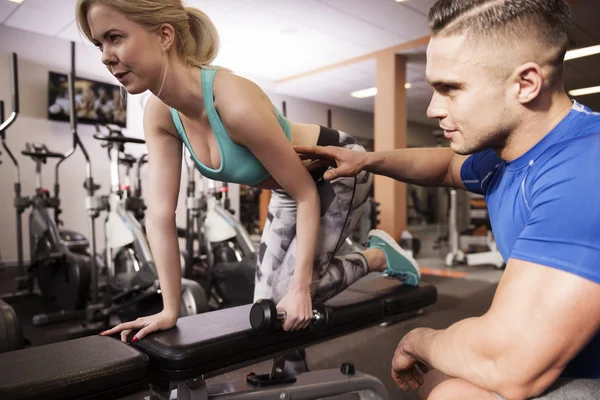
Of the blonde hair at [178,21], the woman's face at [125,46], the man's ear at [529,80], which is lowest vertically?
the man's ear at [529,80]

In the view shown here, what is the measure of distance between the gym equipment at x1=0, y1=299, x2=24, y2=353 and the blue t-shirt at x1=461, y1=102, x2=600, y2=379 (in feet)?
5.10

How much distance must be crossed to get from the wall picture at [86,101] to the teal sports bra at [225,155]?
11.8 ft

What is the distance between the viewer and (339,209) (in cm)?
141

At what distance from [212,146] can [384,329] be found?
5.87 ft

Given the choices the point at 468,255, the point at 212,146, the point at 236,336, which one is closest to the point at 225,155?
the point at 212,146

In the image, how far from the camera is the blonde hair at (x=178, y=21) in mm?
985

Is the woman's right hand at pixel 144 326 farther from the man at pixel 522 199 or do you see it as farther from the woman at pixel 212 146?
the man at pixel 522 199

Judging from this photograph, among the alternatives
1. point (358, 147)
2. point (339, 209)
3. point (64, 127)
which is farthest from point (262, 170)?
point (64, 127)

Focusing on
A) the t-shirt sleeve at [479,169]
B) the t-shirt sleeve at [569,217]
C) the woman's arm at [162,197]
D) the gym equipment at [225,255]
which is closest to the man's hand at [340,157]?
the t-shirt sleeve at [479,169]

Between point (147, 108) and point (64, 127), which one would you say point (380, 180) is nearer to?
point (64, 127)

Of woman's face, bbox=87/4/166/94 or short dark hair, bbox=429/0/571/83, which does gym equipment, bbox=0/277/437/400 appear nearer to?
woman's face, bbox=87/4/166/94

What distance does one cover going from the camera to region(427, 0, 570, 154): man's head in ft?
2.45

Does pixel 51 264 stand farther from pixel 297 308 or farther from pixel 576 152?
pixel 576 152

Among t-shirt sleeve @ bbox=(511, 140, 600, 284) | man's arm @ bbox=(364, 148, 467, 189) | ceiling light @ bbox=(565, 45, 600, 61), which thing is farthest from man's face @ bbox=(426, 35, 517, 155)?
ceiling light @ bbox=(565, 45, 600, 61)
